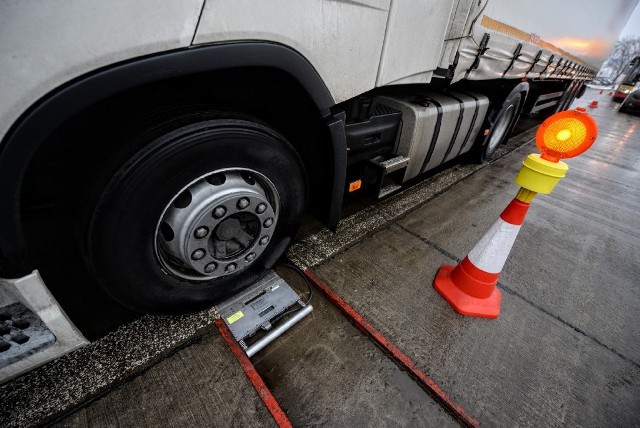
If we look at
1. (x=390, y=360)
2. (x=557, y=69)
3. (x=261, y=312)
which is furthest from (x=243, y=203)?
(x=557, y=69)

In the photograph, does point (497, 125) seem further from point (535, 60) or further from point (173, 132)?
point (173, 132)

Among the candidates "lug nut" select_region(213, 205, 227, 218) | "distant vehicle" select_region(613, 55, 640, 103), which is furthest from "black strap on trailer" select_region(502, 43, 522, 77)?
"distant vehicle" select_region(613, 55, 640, 103)

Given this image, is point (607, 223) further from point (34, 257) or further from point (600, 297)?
point (34, 257)

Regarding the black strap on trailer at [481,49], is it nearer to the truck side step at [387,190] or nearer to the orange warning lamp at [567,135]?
the truck side step at [387,190]

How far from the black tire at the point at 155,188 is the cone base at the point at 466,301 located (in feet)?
4.01

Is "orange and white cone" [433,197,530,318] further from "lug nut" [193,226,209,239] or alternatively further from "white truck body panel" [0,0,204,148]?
"white truck body panel" [0,0,204,148]

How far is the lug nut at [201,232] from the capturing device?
1.21 meters

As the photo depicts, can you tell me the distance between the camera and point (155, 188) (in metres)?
1.05

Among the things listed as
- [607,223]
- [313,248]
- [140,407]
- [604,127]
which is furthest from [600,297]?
[604,127]

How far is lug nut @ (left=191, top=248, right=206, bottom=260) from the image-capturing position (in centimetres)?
124

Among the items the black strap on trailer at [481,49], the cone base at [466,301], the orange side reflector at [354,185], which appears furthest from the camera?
the black strap on trailer at [481,49]

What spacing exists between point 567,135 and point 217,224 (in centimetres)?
164

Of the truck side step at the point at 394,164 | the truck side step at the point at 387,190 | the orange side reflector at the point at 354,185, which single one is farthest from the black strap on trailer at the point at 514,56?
the orange side reflector at the point at 354,185

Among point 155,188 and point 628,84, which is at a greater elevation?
point 155,188
